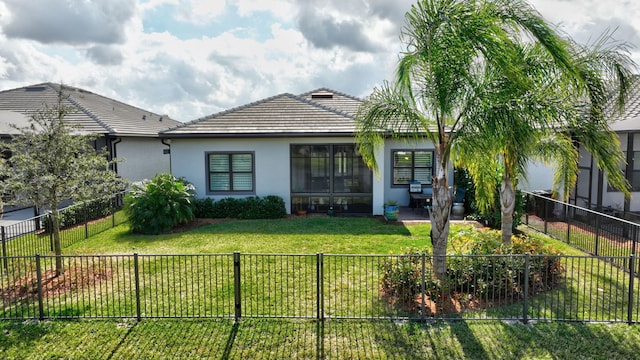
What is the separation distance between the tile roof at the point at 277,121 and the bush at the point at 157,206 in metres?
2.63

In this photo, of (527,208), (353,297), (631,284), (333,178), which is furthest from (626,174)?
(353,297)

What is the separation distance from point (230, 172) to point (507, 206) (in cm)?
977

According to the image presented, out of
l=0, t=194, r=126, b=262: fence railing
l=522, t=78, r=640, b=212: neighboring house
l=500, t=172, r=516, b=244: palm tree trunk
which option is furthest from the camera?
l=522, t=78, r=640, b=212: neighboring house

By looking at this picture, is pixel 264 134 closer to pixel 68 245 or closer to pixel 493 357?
pixel 68 245

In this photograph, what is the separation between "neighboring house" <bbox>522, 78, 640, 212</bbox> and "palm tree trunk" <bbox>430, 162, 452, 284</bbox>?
657 centimetres

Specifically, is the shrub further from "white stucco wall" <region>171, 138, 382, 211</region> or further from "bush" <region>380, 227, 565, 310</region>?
"white stucco wall" <region>171, 138, 382, 211</region>

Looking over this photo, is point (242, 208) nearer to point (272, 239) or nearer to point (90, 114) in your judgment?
point (272, 239)

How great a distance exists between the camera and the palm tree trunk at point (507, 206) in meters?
9.40

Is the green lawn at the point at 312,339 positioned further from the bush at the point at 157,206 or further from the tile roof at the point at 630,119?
the tile roof at the point at 630,119

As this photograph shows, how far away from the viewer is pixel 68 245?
36.7 ft

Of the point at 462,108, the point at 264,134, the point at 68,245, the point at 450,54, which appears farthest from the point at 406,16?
the point at 68,245

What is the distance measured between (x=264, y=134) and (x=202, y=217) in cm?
369

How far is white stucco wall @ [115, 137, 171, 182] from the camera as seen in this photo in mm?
17511

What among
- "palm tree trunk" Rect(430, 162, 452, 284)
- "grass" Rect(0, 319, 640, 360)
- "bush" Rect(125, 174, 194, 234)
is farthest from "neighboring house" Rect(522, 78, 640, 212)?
"bush" Rect(125, 174, 194, 234)
